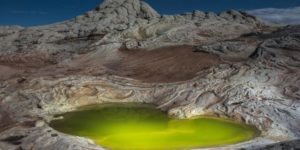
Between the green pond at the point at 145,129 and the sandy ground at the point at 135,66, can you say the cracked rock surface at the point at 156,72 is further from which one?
the green pond at the point at 145,129

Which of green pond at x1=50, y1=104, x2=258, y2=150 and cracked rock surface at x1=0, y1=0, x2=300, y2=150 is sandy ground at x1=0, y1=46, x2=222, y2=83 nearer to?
cracked rock surface at x1=0, y1=0, x2=300, y2=150

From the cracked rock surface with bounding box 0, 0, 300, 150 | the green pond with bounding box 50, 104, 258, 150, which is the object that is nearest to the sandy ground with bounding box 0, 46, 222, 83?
the cracked rock surface with bounding box 0, 0, 300, 150

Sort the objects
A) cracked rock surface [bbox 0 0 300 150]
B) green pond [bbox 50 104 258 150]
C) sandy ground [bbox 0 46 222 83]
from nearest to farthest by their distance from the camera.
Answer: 1. green pond [bbox 50 104 258 150]
2. cracked rock surface [bbox 0 0 300 150]
3. sandy ground [bbox 0 46 222 83]

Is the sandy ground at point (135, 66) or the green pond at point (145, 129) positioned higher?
the sandy ground at point (135, 66)

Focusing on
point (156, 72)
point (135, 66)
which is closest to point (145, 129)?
point (156, 72)

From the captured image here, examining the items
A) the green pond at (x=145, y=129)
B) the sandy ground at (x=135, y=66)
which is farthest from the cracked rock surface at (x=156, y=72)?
the green pond at (x=145, y=129)

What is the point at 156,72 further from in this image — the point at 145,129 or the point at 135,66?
the point at 145,129

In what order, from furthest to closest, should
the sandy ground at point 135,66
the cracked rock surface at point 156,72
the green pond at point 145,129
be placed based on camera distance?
1. the sandy ground at point 135,66
2. the cracked rock surface at point 156,72
3. the green pond at point 145,129
